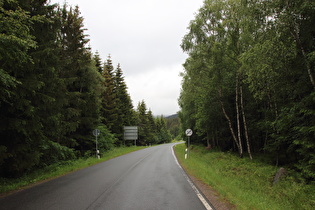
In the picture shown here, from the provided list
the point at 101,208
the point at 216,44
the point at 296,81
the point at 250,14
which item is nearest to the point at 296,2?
the point at 250,14

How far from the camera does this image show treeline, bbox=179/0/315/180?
28.5 feet

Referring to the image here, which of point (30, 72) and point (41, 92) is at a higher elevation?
point (30, 72)

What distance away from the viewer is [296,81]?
10.4m

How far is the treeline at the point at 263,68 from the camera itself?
8688 mm

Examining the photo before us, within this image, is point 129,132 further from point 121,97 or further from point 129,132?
point 121,97

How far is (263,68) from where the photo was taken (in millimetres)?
9805

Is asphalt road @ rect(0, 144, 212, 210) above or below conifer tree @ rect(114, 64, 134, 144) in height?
below

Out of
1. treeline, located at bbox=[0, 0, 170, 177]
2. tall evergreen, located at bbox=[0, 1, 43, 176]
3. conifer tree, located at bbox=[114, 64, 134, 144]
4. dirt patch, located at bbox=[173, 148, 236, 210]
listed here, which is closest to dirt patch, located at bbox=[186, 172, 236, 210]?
dirt patch, located at bbox=[173, 148, 236, 210]

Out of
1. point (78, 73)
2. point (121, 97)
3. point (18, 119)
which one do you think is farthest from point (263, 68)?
point (121, 97)

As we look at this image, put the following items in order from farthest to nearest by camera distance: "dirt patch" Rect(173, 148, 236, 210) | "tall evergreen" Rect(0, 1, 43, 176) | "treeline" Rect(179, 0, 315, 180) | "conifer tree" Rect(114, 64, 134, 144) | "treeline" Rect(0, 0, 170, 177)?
"conifer tree" Rect(114, 64, 134, 144) → "treeline" Rect(179, 0, 315, 180) → "tall evergreen" Rect(0, 1, 43, 176) → "treeline" Rect(0, 0, 170, 177) → "dirt patch" Rect(173, 148, 236, 210)

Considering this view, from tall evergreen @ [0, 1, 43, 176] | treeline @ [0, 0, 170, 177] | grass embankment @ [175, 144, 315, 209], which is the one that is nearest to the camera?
grass embankment @ [175, 144, 315, 209]

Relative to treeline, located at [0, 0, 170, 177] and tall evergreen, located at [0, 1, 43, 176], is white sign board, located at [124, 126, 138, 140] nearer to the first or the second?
treeline, located at [0, 0, 170, 177]

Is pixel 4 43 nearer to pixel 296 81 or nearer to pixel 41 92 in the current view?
pixel 41 92

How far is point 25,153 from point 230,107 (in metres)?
18.1
